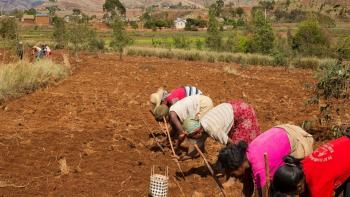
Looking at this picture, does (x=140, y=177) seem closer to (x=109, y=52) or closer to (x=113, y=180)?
(x=113, y=180)

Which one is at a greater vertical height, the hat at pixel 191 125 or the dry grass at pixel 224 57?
the hat at pixel 191 125

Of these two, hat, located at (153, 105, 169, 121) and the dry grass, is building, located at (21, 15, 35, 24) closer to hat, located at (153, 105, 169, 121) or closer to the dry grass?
the dry grass

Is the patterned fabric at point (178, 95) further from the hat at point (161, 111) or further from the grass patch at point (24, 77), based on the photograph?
the grass patch at point (24, 77)

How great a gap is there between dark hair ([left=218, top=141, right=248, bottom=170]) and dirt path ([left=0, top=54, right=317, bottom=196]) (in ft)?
6.71

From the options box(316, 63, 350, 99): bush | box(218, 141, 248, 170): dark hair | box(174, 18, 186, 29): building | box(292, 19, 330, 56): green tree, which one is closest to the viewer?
box(218, 141, 248, 170): dark hair

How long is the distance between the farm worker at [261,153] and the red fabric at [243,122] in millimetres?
1100

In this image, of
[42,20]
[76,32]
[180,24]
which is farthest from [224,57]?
[42,20]

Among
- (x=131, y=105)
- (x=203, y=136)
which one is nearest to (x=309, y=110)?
(x=131, y=105)

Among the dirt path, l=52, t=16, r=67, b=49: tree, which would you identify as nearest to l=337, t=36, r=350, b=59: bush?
the dirt path

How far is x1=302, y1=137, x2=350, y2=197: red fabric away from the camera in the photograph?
3.22 metres

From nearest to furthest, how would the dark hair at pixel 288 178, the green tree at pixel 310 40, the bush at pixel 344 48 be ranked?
the dark hair at pixel 288 178 < the bush at pixel 344 48 < the green tree at pixel 310 40

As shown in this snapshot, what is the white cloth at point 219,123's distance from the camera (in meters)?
4.80

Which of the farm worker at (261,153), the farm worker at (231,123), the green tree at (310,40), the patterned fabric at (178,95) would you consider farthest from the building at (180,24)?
the farm worker at (261,153)

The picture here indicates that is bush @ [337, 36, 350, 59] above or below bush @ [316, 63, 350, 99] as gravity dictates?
above
